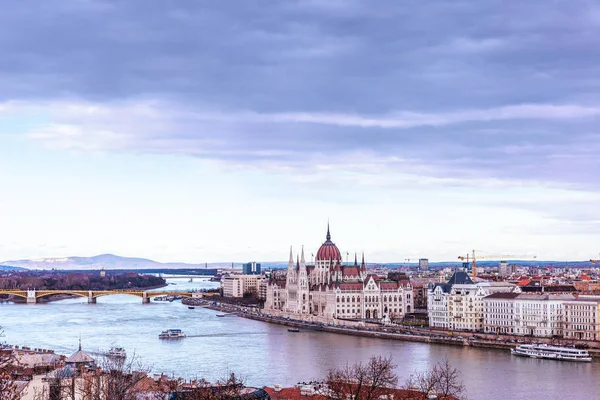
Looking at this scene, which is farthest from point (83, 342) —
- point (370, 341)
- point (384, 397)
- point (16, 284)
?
point (16, 284)

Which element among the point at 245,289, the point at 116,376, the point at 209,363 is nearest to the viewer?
the point at 116,376

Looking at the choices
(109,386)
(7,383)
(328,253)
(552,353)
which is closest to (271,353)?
(552,353)

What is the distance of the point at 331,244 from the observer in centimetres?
6531

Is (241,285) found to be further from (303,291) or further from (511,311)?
(511,311)

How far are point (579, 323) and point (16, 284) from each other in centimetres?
8408

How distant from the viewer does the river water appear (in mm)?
28875

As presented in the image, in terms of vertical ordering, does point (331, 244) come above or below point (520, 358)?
above

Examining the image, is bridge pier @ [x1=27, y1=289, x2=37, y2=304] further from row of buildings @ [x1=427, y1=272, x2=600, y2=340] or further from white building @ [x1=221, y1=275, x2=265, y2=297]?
row of buildings @ [x1=427, y1=272, x2=600, y2=340]

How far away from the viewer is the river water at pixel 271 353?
1137 inches

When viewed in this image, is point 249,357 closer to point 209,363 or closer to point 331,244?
point 209,363

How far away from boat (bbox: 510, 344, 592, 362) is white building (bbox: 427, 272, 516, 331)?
381 inches

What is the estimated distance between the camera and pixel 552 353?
119ft

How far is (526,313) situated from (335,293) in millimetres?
15707

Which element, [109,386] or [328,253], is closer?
[109,386]
